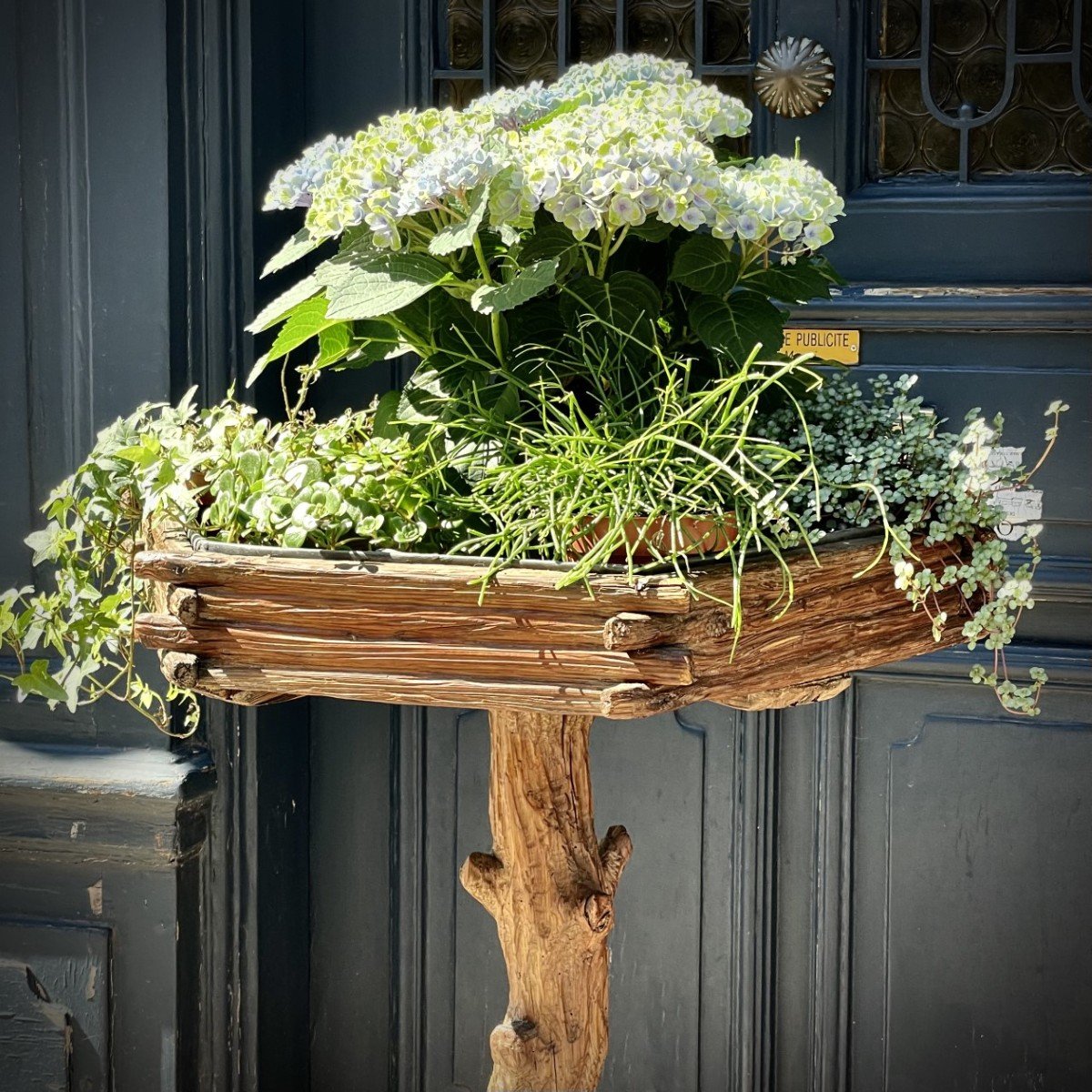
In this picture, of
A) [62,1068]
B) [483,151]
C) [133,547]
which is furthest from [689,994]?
[483,151]

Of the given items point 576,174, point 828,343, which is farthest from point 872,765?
point 576,174

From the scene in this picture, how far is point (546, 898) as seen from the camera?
65.1 inches

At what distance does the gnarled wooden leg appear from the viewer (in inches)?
64.6

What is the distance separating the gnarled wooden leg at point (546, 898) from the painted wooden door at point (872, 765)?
30.6 inches

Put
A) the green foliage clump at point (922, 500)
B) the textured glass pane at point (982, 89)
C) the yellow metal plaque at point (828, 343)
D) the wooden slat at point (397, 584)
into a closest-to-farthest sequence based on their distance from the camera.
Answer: the wooden slat at point (397, 584)
the green foliage clump at point (922, 500)
the textured glass pane at point (982, 89)
the yellow metal plaque at point (828, 343)

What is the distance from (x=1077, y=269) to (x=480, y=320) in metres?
1.13

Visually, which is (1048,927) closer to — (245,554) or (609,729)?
(609,729)

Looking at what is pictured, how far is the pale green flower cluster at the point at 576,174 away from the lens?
1.34 m

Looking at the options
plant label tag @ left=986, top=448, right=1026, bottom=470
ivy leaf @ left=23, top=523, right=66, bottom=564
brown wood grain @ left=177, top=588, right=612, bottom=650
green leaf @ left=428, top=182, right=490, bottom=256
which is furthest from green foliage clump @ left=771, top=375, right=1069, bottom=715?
ivy leaf @ left=23, top=523, right=66, bottom=564

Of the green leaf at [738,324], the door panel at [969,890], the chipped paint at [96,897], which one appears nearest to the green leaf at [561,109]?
the green leaf at [738,324]

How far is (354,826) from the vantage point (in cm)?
261

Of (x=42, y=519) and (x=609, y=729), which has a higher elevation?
(x=42, y=519)

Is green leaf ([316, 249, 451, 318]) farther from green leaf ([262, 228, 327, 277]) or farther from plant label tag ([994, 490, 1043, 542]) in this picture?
plant label tag ([994, 490, 1043, 542])

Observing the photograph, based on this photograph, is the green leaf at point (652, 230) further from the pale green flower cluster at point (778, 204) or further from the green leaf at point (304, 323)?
the green leaf at point (304, 323)
